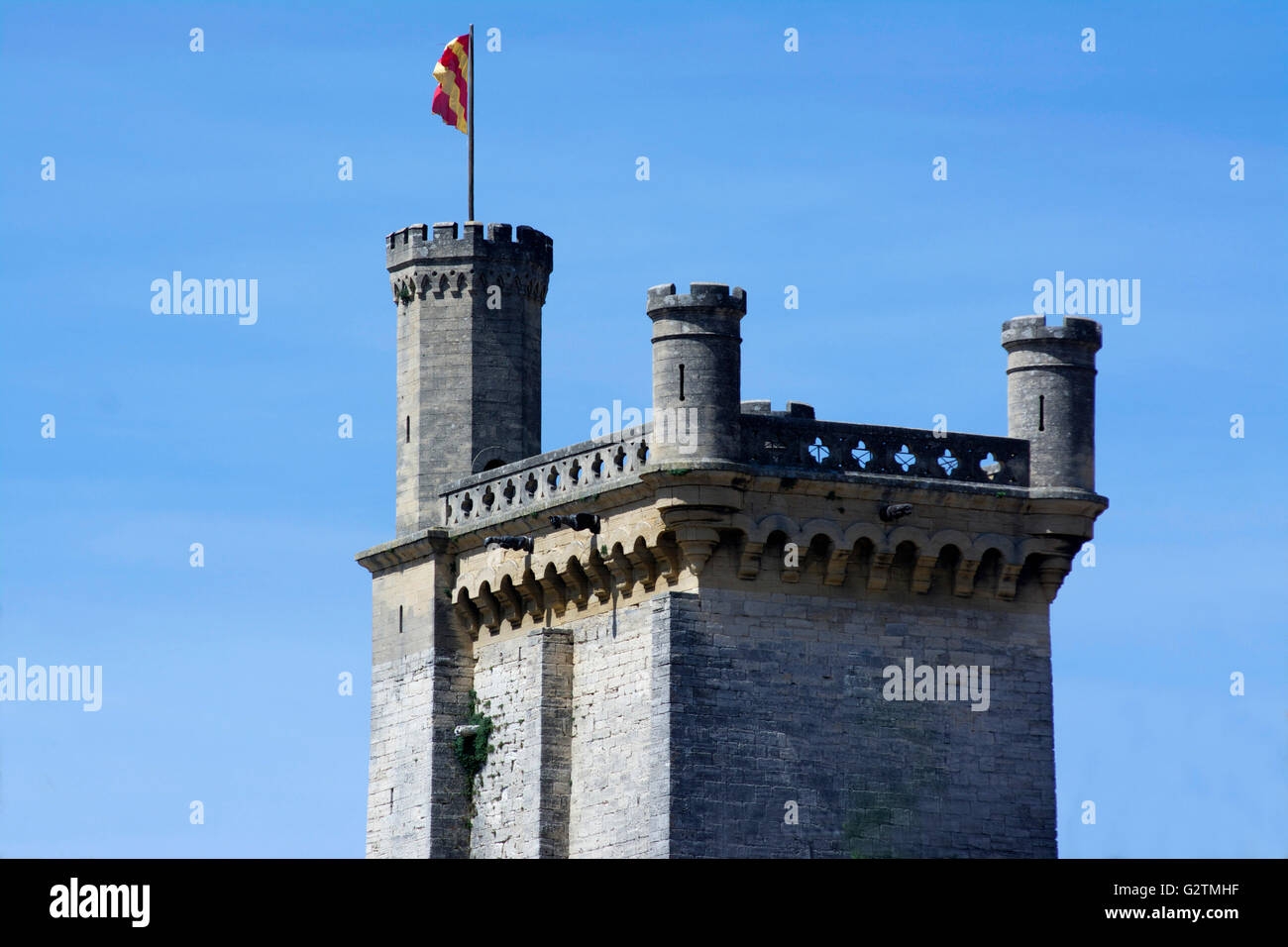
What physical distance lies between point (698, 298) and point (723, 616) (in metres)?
5.06

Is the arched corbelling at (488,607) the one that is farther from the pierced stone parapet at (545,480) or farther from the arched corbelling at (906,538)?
the arched corbelling at (906,538)

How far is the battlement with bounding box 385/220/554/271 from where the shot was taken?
60.8 m

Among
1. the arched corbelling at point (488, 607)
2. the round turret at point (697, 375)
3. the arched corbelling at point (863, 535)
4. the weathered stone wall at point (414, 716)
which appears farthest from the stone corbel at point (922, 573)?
the weathered stone wall at point (414, 716)

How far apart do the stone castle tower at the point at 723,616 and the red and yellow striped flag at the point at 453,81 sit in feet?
10.7

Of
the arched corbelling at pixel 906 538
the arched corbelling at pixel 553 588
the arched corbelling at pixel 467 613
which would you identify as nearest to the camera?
the arched corbelling at pixel 906 538

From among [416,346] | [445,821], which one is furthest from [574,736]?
[416,346]

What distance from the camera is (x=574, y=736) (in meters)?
57.4

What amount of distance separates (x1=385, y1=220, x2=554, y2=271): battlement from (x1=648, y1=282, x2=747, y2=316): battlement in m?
6.60

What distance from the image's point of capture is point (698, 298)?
2149 inches

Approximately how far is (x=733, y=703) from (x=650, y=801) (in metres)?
2.02

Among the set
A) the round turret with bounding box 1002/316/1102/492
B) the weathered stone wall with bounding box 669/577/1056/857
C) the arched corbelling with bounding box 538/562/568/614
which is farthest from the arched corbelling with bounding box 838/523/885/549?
the arched corbelling with bounding box 538/562/568/614

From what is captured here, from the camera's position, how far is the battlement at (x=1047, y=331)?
57.1 meters
